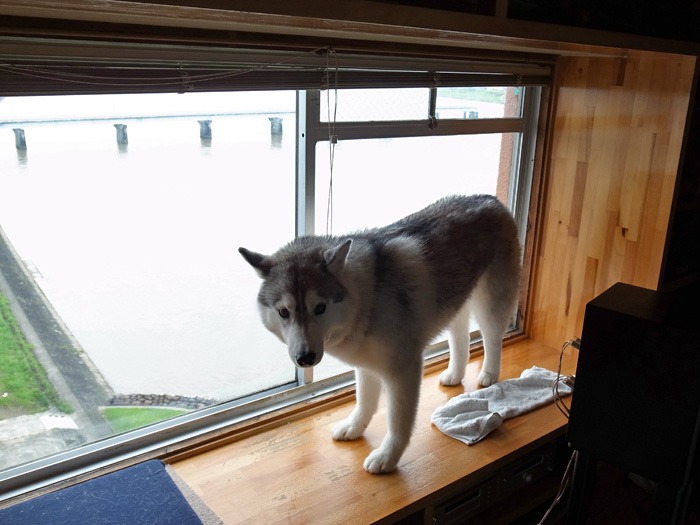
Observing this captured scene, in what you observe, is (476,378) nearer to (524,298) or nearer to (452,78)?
(524,298)

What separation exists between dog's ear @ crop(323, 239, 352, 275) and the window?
48 centimetres

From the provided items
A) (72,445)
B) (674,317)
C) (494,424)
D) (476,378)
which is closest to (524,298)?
(476,378)

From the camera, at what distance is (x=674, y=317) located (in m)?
1.33

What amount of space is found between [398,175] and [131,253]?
103 cm

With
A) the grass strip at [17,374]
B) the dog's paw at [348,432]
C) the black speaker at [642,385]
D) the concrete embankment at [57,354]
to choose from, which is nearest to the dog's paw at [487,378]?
the dog's paw at [348,432]

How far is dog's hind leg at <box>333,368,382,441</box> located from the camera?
2012mm

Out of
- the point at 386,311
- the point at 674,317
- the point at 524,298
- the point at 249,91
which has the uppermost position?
the point at 249,91

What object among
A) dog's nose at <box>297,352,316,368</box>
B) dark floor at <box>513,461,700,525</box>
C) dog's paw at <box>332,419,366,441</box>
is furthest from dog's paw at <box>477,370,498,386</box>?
dog's nose at <box>297,352,316,368</box>

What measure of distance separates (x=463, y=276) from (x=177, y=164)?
96cm

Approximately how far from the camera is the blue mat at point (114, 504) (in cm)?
159

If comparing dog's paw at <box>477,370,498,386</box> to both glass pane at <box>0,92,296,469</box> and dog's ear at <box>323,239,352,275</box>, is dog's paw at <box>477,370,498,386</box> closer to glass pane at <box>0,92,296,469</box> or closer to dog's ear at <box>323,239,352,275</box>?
glass pane at <box>0,92,296,469</box>

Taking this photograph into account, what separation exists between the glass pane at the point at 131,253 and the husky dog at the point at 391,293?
1.16 ft

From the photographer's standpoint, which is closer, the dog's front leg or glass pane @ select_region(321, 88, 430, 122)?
the dog's front leg

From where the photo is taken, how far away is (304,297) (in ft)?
5.25
